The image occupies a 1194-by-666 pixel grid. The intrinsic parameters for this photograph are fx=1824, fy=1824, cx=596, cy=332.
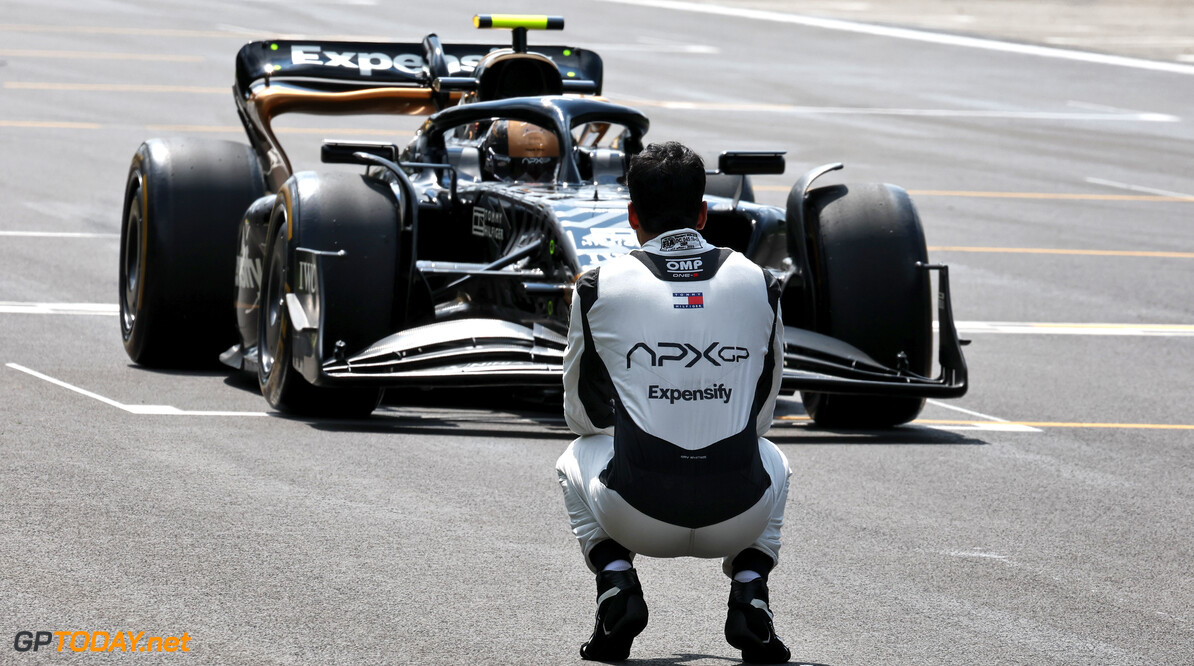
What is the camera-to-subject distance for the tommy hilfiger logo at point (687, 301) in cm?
470

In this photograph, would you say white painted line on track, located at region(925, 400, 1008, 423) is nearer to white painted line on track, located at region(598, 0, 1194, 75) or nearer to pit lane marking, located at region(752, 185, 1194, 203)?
pit lane marking, located at region(752, 185, 1194, 203)

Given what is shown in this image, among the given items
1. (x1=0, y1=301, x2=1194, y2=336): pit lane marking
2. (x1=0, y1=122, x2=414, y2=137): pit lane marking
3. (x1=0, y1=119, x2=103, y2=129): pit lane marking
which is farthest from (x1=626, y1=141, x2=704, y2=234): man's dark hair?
(x1=0, y1=119, x2=103, y2=129): pit lane marking

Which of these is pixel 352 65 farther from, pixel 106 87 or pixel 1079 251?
pixel 106 87

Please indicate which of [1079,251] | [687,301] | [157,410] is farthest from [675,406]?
[1079,251]

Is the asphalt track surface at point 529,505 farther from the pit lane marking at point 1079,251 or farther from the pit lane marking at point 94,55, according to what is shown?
the pit lane marking at point 94,55

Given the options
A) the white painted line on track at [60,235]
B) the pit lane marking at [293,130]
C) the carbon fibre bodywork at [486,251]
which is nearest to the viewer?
the carbon fibre bodywork at [486,251]

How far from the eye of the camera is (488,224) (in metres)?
9.43

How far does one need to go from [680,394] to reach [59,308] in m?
7.95

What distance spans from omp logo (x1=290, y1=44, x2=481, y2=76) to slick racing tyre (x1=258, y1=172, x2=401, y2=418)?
301cm

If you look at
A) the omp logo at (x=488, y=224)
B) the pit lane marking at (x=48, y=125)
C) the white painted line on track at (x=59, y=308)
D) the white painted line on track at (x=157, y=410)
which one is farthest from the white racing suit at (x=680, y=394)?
the pit lane marking at (x=48, y=125)

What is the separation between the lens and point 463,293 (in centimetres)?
927

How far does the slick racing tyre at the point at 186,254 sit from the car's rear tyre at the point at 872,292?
10.5ft

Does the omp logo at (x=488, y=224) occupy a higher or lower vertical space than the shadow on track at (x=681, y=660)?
higher

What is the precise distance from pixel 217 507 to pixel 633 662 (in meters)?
2.19
